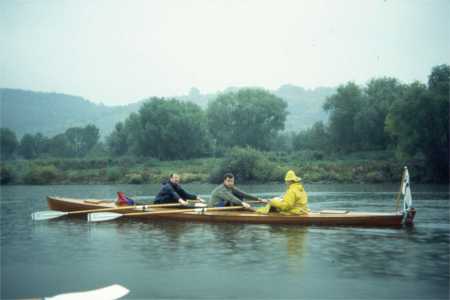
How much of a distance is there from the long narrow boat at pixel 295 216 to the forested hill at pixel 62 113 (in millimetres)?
127861

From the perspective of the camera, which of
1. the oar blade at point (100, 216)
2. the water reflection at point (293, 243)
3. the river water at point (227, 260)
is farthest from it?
the oar blade at point (100, 216)

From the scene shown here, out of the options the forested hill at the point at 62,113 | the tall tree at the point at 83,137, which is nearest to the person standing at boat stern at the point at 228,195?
the tall tree at the point at 83,137

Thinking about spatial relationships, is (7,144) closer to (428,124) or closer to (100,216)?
(428,124)

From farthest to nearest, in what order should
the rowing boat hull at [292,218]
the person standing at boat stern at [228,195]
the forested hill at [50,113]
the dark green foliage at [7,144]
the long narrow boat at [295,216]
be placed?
the forested hill at [50,113], the dark green foliage at [7,144], the person standing at boat stern at [228,195], the rowing boat hull at [292,218], the long narrow boat at [295,216]

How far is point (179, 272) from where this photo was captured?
9.20m

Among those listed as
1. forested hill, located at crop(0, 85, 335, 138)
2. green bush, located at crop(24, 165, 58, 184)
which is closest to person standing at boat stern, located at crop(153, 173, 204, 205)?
green bush, located at crop(24, 165, 58, 184)

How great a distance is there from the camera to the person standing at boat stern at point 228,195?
1462cm

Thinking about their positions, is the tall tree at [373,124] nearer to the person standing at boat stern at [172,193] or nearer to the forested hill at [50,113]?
the person standing at boat stern at [172,193]

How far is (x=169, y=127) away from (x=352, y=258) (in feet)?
174

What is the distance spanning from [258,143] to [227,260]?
2295 inches

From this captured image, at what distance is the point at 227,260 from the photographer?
1018cm

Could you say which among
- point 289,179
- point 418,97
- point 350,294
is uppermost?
point 418,97

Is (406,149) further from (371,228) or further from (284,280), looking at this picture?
(284,280)

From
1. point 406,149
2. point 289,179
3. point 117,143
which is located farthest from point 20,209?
point 117,143
